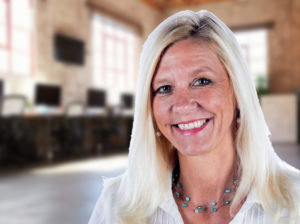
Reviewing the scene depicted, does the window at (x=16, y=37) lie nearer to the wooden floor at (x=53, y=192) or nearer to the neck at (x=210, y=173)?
the wooden floor at (x=53, y=192)

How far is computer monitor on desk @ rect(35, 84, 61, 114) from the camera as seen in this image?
6414 mm

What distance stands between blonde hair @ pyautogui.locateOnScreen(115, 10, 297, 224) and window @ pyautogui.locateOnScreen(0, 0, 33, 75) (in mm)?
6049

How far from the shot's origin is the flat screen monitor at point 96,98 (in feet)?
25.8

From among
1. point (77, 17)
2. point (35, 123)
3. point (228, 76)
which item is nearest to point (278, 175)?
point (228, 76)

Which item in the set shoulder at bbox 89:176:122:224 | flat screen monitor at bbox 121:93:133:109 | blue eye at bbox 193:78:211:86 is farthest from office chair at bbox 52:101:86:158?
blue eye at bbox 193:78:211:86

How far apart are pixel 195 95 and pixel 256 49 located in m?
10.4

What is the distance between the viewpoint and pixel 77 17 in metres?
8.30

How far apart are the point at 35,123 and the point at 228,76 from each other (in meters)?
5.44

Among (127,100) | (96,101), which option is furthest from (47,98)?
(127,100)

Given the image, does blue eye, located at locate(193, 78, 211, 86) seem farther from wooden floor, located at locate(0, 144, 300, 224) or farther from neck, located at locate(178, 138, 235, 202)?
wooden floor, located at locate(0, 144, 300, 224)

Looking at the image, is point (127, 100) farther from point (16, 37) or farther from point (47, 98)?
point (16, 37)

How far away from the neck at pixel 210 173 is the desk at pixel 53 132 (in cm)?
506

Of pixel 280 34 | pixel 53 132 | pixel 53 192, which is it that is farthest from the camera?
pixel 280 34

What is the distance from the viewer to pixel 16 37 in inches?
271
